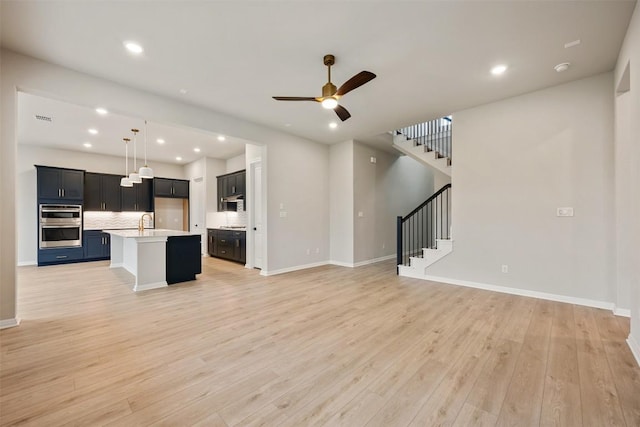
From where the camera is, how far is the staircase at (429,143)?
5.95 metres

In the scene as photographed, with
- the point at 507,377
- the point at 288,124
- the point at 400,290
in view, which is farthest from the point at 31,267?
the point at 507,377

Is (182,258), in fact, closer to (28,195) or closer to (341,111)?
(341,111)

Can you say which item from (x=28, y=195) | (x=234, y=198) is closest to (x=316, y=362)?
(x=234, y=198)

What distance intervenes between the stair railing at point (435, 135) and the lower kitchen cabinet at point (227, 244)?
4841 mm

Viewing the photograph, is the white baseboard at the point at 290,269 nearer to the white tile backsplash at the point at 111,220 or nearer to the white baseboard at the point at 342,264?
the white baseboard at the point at 342,264

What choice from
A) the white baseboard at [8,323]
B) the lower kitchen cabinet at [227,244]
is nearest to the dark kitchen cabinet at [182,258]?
the lower kitchen cabinet at [227,244]

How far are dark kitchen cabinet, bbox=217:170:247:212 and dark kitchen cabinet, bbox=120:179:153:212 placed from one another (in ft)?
7.67

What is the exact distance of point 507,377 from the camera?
6.70ft

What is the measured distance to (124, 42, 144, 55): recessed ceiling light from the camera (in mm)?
2846

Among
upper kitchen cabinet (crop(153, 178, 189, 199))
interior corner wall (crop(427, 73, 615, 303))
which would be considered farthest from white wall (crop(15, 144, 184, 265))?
interior corner wall (crop(427, 73, 615, 303))

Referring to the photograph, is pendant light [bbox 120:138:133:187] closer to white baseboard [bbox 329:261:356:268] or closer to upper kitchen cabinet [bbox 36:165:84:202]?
upper kitchen cabinet [bbox 36:165:84:202]

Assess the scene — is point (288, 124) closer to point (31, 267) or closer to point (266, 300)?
point (266, 300)

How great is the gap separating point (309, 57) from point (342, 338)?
10.3ft

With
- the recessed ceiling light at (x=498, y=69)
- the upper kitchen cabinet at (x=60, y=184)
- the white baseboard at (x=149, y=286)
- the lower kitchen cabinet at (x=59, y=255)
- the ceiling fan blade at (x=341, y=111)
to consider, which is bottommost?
the white baseboard at (x=149, y=286)
